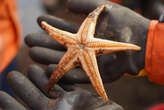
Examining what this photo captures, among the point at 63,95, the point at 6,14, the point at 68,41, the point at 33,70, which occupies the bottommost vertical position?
the point at 63,95

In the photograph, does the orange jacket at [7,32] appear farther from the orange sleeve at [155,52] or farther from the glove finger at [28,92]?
the orange sleeve at [155,52]

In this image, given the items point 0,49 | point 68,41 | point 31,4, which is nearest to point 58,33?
point 68,41

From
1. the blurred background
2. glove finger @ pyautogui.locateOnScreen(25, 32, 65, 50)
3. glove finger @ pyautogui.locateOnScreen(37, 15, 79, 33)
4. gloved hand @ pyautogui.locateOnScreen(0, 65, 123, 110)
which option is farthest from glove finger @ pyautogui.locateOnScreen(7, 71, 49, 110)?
the blurred background

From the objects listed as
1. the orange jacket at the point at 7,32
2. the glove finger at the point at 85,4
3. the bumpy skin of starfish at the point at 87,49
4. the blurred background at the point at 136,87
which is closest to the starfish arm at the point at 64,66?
the bumpy skin of starfish at the point at 87,49

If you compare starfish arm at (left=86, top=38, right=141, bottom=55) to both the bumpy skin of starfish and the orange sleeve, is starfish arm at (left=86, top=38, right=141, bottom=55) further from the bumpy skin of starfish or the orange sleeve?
the orange sleeve

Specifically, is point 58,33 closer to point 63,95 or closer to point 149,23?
point 63,95

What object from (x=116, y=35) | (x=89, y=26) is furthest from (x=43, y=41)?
(x=116, y=35)
